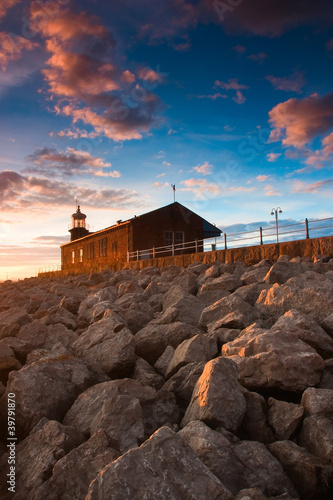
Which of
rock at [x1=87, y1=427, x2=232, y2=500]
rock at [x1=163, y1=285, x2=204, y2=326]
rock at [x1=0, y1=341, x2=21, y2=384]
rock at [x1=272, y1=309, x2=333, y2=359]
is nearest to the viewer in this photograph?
rock at [x1=87, y1=427, x2=232, y2=500]

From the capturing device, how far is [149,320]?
4973mm

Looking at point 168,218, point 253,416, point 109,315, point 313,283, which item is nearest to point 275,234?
point 313,283

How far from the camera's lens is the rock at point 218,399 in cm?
231

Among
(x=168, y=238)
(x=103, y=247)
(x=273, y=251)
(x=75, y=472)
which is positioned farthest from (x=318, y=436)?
(x=103, y=247)

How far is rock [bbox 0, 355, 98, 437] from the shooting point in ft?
8.91

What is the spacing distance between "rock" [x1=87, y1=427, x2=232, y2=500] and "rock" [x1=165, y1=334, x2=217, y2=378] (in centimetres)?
132

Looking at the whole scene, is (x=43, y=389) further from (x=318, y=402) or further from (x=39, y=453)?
(x=318, y=402)

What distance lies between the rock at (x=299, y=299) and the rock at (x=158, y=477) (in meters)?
2.35

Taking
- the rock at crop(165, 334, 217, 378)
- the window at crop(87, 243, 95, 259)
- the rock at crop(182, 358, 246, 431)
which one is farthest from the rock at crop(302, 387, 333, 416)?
the window at crop(87, 243, 95, 259)

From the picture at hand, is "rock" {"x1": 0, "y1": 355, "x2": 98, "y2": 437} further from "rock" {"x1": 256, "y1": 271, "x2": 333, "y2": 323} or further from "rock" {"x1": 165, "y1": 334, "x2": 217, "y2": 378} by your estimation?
"rock" {"x1": 256, "y1": 271, "x2": 333, "y2": 323}

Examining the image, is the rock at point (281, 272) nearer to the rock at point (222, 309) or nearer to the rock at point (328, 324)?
the rock at point (222, 309)

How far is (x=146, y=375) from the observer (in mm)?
3238

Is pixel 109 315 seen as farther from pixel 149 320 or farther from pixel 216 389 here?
pixel 216 389

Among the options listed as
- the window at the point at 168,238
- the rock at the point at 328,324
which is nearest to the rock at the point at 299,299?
the rock at the point at 328,324
